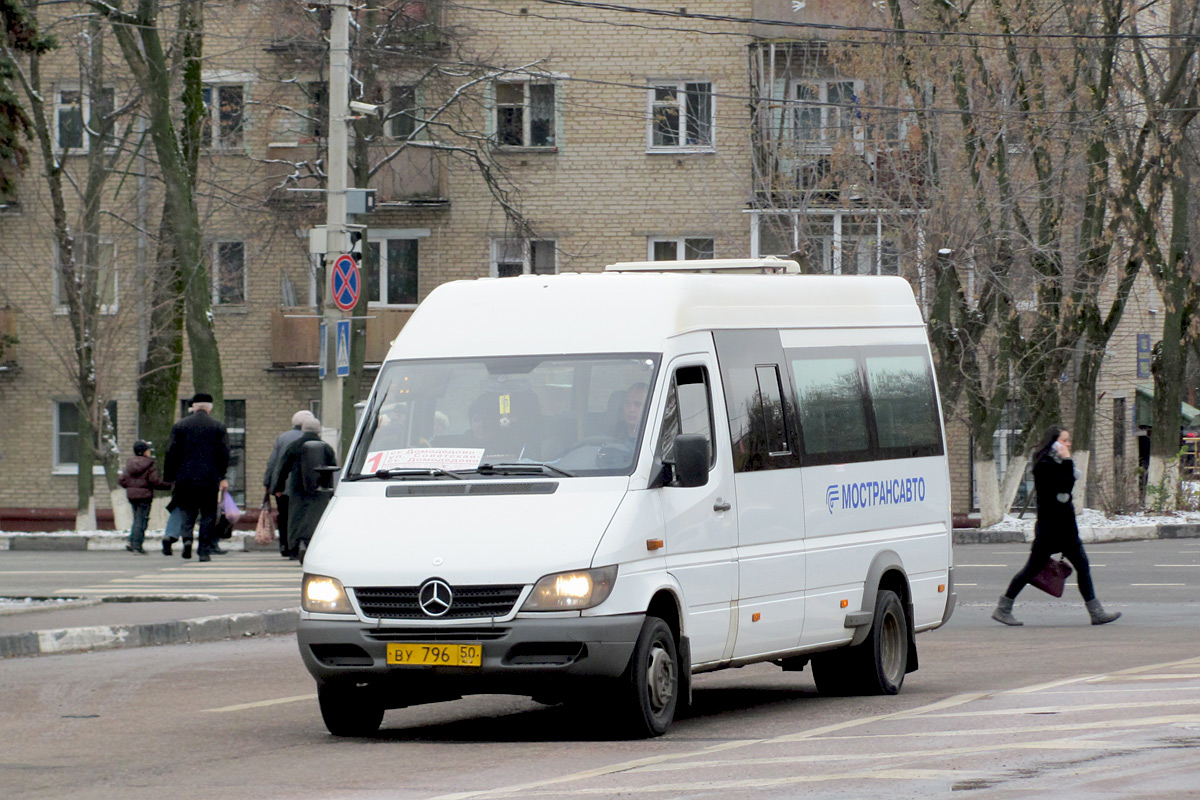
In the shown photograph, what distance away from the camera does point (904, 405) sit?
12.7m

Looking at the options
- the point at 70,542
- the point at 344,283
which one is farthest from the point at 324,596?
the point at 70,542

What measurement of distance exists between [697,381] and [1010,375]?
Answer: 22162 mm

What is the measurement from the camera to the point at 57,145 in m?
40.0

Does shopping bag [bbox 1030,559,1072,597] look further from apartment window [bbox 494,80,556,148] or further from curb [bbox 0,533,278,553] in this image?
apartment window [bbox 494,80,556,148]

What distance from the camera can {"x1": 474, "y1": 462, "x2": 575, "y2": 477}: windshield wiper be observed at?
31.9 feet

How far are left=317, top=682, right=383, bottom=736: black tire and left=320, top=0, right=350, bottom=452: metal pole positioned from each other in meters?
11.5

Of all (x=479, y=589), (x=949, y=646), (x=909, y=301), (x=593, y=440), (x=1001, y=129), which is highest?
(x=1001, y=129)

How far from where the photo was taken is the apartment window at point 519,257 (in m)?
40.0

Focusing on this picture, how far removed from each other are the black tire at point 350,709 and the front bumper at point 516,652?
0.46 m

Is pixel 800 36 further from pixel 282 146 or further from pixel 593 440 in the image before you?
pixel 593 440

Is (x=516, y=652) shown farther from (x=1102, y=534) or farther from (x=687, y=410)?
(x=1102, y=534)

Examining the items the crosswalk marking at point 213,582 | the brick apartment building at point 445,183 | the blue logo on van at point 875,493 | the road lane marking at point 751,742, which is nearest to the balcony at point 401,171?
the brick apartment building at point 445,183

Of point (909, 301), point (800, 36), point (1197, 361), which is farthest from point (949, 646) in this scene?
point (1197, 361)

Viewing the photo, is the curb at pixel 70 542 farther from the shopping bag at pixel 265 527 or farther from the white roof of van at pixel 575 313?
the white roof of van at pixel 575 313
